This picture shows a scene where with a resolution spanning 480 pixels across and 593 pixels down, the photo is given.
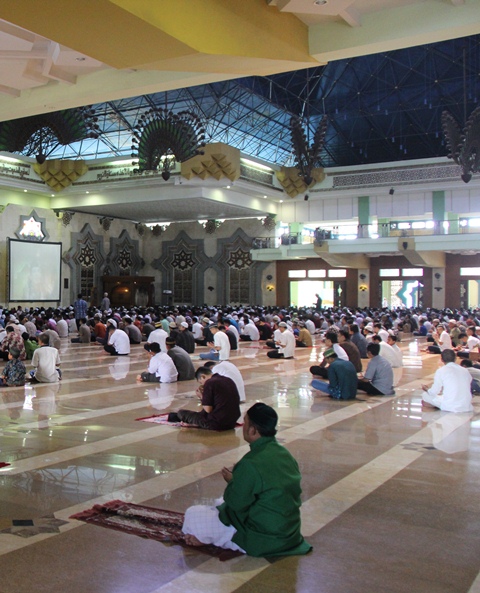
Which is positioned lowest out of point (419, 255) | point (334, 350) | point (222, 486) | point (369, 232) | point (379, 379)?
point (222, 486)

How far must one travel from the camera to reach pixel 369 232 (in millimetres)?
24281

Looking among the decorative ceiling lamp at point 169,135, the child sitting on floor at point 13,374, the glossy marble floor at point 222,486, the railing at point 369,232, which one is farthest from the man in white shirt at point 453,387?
the railing at point 369,232

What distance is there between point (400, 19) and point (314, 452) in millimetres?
3753

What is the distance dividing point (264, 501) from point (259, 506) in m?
0.04

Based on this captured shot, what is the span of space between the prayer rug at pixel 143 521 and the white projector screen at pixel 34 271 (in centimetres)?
2206

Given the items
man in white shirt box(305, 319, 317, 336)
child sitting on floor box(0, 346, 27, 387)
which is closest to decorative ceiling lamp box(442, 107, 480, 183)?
man in white shirt box(305, 319, 317, 336)

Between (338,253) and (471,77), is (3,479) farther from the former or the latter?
(471,77)

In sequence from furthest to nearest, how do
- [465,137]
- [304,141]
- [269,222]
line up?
[269,222], [465,137], [304,141]

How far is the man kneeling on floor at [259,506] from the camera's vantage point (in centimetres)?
311

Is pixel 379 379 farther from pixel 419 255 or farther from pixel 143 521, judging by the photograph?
pixel 419 255

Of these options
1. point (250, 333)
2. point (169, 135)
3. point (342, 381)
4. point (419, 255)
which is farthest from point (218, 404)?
point (419, 255)

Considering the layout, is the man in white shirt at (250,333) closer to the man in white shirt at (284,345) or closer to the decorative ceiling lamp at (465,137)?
the man in white shirt at (284,345)

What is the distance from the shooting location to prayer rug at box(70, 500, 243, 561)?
339 centimetres

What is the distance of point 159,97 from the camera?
1013 inches
